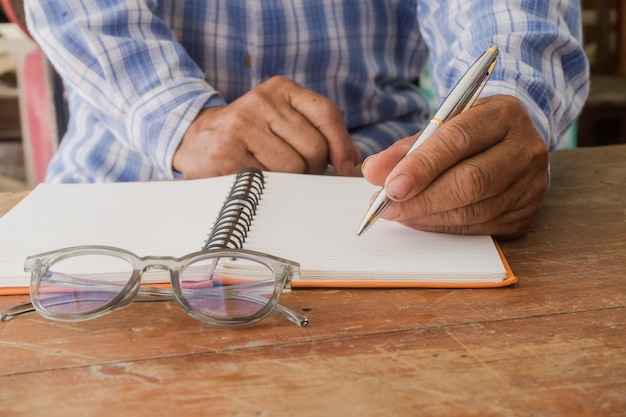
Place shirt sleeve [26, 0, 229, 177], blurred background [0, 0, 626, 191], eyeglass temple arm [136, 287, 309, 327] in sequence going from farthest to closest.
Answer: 1. blurred background [0, 0, 626, 191]
2. shirt sleeve [26, 0, 229, 177]
3. eyeglass temple arm [136, 287, 309, 327]

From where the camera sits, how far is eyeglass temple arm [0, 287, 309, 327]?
57cm

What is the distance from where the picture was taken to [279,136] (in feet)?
2.94

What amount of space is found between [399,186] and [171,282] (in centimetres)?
21

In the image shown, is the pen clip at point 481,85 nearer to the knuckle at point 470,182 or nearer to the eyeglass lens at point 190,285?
the knuckle at point 470,182

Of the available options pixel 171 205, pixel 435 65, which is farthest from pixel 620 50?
pixel 171 205

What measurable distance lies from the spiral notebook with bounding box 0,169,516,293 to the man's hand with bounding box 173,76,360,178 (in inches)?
1.8

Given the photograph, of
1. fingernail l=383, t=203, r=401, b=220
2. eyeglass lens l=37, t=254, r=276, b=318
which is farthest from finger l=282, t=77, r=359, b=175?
eyeglass lens l=37, t=254, r=276, b=318

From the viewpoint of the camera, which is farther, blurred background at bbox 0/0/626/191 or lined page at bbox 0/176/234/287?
blurred background at bbox 0/0/626/191

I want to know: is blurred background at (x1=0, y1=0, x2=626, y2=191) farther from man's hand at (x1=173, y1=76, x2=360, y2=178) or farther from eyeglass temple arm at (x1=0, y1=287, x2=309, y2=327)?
eyeglass temple arm at (x1=0, y1=287, x2=309, y2=327)

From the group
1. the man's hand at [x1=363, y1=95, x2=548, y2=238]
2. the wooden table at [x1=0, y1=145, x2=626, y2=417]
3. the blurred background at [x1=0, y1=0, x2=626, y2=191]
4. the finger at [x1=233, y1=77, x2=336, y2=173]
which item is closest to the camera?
the wooden table at [x1=0, y1=145, x2=626, y2=417]

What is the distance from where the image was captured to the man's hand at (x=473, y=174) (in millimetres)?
674

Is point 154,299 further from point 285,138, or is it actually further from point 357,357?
point 285,138

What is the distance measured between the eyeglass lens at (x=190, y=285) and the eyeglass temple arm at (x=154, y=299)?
0.6 inches

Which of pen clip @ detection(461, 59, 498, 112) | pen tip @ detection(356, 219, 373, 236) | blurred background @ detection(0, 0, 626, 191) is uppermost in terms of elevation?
pen clip @ detection(461, 59, 498, 112)
